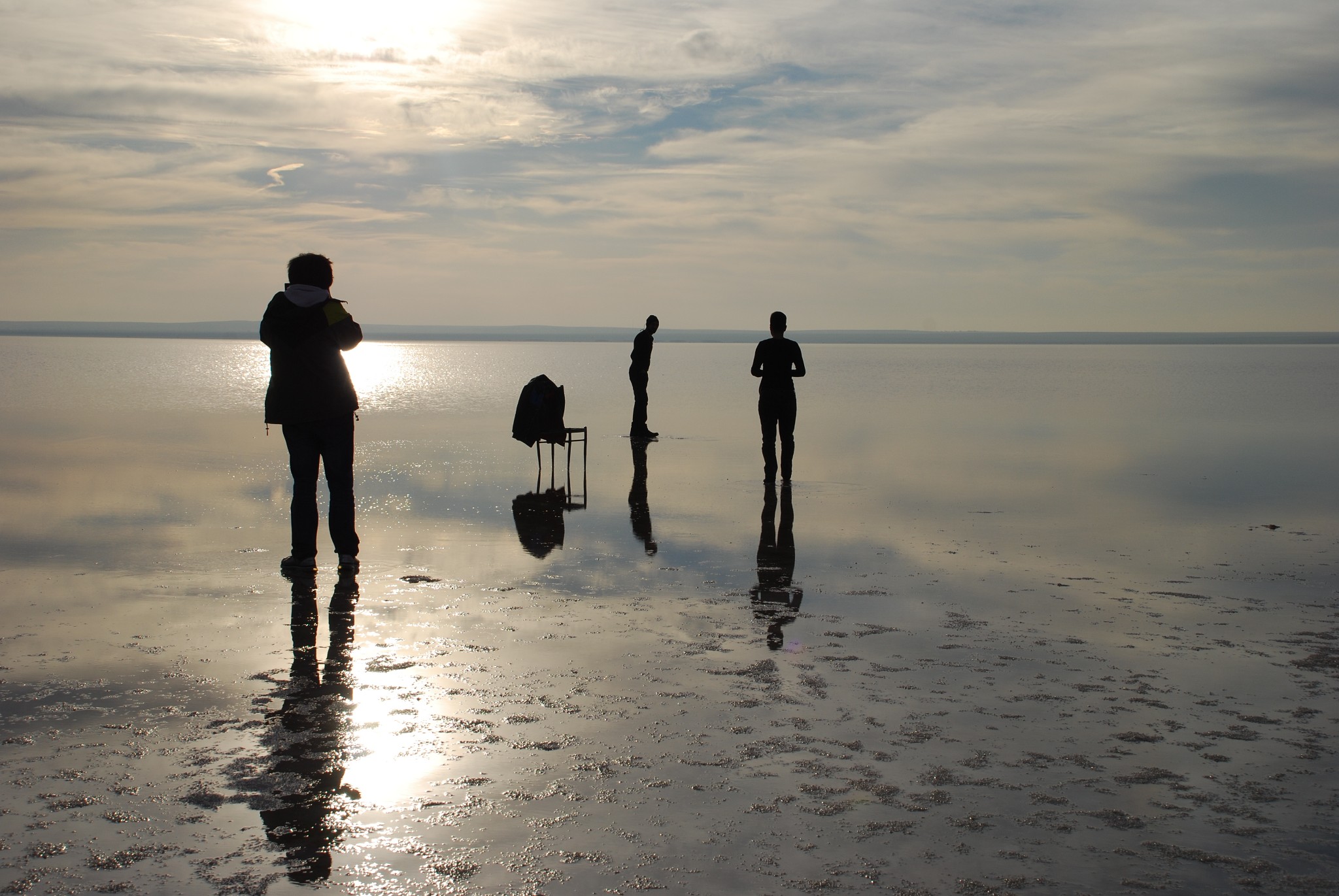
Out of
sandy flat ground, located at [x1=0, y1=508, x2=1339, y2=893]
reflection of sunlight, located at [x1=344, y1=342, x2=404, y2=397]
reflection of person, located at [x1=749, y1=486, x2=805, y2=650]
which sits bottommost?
reflection of person, located at [x1=749, y1=486, x2=805, y2=650]

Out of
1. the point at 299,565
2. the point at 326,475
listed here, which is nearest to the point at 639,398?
the point at 326,475

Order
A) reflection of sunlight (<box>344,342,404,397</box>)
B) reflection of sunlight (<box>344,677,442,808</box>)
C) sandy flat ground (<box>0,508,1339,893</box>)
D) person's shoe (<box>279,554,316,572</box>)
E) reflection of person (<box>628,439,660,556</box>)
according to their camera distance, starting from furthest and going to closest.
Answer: reflection of sunlight (<box>344,342,404,397</box>) < reflection of person (<box>628,439,660,556</box>) < person's shoe (<box>279,554,316,572</box>) < reflection of sunlight (<box>344,677,442,808</box>) < sandy flat ground (<box>0,508,1339,893</box>)

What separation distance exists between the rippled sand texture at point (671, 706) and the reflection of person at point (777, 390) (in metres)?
2.80

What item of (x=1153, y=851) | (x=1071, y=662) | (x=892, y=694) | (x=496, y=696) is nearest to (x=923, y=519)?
(x=1071, y=662)

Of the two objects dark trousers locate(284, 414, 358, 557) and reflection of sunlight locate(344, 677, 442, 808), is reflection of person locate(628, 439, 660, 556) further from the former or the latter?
reflection of sunlight locate(344, 677, 442, 808)

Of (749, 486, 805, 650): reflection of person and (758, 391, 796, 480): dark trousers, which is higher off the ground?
(758, 391, 796, 480): dark trousers

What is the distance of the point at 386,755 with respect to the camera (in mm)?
4348

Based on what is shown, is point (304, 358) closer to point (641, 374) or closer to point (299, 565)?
point (299, 565)

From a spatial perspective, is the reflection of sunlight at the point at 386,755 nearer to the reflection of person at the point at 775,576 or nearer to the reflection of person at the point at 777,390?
the reflection of person at the point at 775,576

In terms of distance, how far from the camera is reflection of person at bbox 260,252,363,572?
7945 millimetres

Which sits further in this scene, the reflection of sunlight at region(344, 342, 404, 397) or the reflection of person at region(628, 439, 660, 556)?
the reflection of sunlight at region(344, 342, 404, 397)

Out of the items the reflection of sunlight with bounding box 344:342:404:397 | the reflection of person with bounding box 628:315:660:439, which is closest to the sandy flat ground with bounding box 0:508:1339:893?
the reflection of person with bounding box 628:315:660:439

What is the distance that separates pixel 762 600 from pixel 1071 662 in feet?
6.62

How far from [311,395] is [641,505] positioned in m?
4.28
